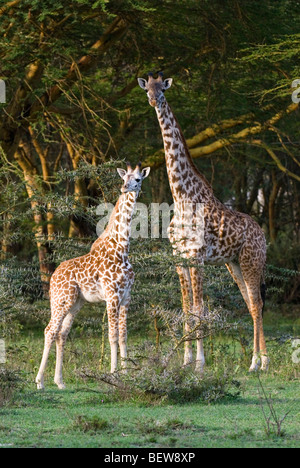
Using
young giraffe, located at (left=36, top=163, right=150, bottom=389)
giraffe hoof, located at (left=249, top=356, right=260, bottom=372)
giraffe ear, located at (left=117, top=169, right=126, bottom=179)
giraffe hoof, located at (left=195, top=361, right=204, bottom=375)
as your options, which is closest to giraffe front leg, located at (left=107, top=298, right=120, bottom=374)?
young giraffe, located at (left=36, top=163, right=150, bottom=389)

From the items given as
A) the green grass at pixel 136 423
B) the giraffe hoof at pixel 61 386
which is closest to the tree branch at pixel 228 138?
the giraffe hoof at pixel 61 386

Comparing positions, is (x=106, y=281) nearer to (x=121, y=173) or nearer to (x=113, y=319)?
(x=113, y=319)

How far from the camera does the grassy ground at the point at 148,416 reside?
254 inches

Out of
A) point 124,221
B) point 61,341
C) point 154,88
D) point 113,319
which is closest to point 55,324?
point 61,341

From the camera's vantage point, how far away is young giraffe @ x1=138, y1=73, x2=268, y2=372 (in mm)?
10789

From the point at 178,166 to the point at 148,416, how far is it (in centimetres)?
442

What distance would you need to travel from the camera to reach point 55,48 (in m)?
14.8

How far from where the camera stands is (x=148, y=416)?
7.46 metres

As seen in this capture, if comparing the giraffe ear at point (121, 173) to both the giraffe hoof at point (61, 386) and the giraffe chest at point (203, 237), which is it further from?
the giraffe hoof at point (61, 386)

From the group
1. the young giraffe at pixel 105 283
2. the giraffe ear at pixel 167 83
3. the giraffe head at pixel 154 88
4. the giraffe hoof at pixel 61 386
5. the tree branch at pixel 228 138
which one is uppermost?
the tree branch at pixel 228 138

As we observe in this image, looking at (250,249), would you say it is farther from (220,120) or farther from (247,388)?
(220,120)

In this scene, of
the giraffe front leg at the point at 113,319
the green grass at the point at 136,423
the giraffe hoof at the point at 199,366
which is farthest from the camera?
the giraffe hoof at the point at 199,366

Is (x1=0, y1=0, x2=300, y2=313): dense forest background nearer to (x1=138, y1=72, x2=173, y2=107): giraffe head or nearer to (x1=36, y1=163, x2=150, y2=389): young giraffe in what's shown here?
(x1=138, y1=72, x2=173, y2=107): giraffe head
